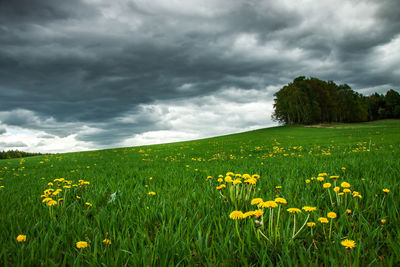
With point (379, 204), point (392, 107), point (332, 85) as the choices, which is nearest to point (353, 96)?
point (332, 85)

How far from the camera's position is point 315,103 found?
57469 mm

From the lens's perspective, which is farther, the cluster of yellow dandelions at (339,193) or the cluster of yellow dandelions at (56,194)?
the cluster of yellow dandelions at (56,194)

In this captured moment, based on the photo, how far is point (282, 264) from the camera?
1.47m

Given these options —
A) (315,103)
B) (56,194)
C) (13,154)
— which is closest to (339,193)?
(56,194)

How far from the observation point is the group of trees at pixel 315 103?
57.4 meters

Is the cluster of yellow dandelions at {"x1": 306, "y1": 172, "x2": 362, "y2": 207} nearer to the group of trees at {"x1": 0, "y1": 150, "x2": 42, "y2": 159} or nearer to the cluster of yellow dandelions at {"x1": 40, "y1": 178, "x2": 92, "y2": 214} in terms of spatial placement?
the cluster of yellow dandelions at {"x1": 40, "y1": 178, "x2": 92, "y2": 214}

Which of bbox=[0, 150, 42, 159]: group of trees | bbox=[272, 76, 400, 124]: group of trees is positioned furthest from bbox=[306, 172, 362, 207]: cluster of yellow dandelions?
bbox=[272, 76, 400, 124]: group of trees

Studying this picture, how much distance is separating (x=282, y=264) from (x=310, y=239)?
60 centimetres

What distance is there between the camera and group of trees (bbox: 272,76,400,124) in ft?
188

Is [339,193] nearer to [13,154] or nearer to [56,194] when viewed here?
[56,194]

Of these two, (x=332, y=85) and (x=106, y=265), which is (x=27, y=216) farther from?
(x=332, y=85)

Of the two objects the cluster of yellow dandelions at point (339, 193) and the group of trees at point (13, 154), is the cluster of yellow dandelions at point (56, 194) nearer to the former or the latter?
the cluster of yellow dandelions at point (339, 193)

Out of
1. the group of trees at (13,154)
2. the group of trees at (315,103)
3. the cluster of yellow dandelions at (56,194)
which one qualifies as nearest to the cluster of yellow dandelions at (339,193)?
the cluster of yellow dandelions at (56,194)

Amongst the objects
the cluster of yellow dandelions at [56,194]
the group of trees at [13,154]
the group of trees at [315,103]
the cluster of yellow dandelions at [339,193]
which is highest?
the group of trees at [315,103]
